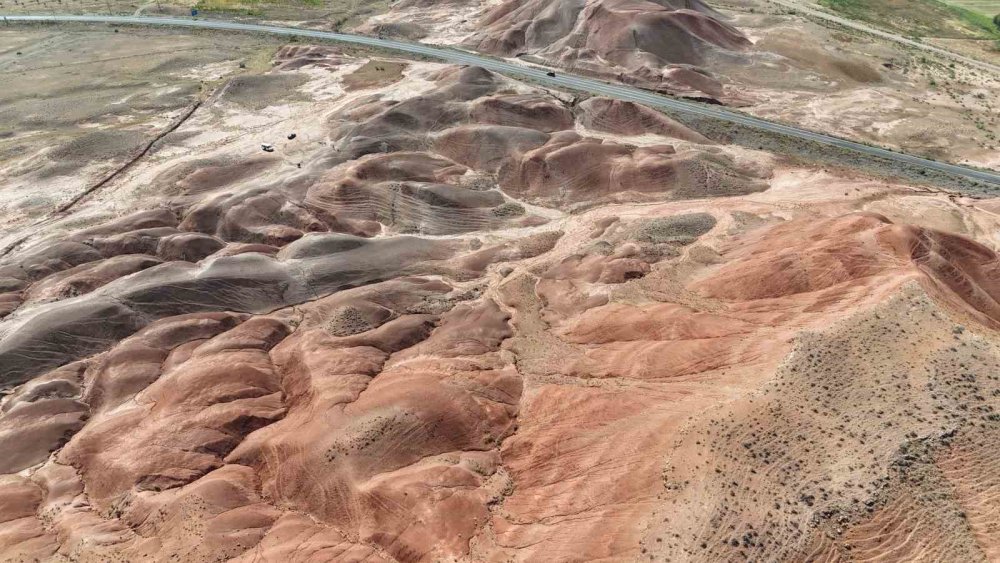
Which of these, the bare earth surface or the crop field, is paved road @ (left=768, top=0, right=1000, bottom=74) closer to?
the bare earth surface

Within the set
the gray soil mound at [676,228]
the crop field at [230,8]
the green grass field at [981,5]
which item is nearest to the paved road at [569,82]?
the crop field at [230,8]

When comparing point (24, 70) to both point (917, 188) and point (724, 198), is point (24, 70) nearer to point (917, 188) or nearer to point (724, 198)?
point (724, 198)

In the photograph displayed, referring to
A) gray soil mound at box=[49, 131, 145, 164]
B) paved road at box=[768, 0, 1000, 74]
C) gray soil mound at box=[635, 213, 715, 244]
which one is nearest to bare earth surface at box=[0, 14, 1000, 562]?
gray soil mound at box=[635, 213, 715, 244]

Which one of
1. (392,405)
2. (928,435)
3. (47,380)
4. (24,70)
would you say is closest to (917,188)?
(928,435)

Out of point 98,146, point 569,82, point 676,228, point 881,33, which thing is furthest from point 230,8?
point 881,33

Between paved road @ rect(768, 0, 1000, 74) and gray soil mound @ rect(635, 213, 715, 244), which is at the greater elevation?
paved road @ rect(768, 0, 1000, 74)

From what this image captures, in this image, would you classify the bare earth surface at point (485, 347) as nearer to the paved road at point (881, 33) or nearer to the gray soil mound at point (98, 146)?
the gray soil mound at point (98, 146)

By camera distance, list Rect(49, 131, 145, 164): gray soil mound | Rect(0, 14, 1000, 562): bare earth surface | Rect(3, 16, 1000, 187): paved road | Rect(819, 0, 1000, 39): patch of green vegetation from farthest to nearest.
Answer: Rect(819, 0, 1000, 39): patch of green vegetation
Rect(49, 131, 145, 164): gray soil mound
Rect(3, 16, 1000, 187): paved road
Rect(0, 14, 1000, 562): bare earth surface
